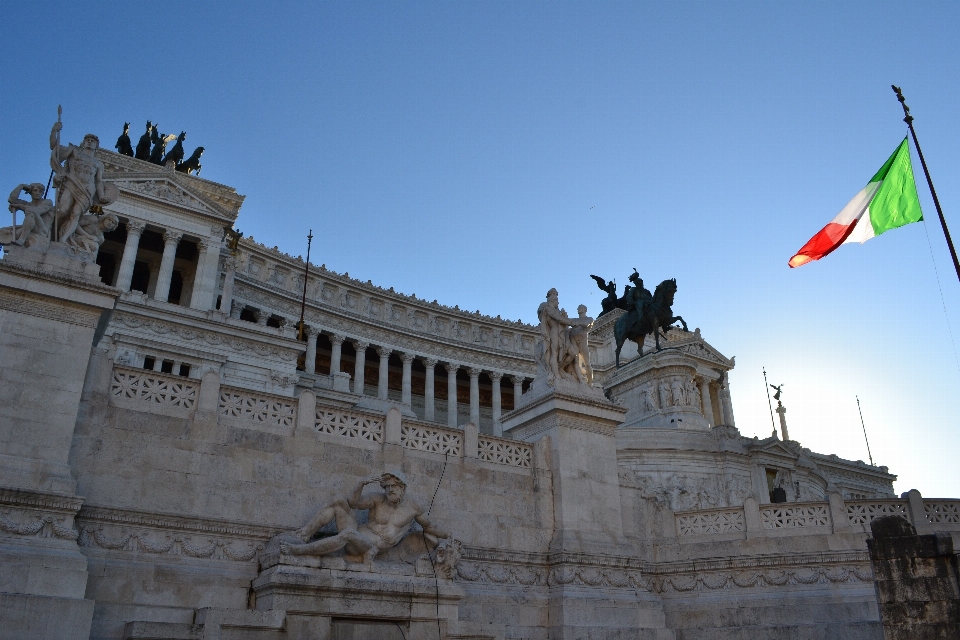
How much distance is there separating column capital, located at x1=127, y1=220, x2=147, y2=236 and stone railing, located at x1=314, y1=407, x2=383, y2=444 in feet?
130

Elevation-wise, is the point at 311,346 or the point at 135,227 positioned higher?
the point at 135,227

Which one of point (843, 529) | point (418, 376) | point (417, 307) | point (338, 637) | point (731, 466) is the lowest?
point (338, 637)

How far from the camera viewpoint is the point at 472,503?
50.8 ft

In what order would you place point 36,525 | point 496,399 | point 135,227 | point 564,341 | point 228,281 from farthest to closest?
point 496,399 < point 228,281 < point 135,227 < point 564,341 < point 36,525

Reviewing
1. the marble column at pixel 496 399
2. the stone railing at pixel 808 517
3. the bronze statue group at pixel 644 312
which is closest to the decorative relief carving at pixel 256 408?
the stone railing at pixel 808 517

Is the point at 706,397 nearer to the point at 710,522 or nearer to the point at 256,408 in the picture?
the point at 710,522

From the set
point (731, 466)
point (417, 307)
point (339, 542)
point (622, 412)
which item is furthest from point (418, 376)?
point (339, 542)

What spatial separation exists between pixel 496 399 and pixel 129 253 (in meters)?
32.5

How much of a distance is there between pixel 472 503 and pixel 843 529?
780cm

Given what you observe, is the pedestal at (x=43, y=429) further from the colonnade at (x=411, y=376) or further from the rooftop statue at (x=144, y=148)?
the rooftop statue at (x=144, y=148)

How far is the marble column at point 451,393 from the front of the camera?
211 ft

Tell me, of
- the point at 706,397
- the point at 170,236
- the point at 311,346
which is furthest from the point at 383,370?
the point at 706,397

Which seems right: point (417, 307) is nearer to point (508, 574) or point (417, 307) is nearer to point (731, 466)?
point (731, 466)

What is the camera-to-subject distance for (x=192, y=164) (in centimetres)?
5997
